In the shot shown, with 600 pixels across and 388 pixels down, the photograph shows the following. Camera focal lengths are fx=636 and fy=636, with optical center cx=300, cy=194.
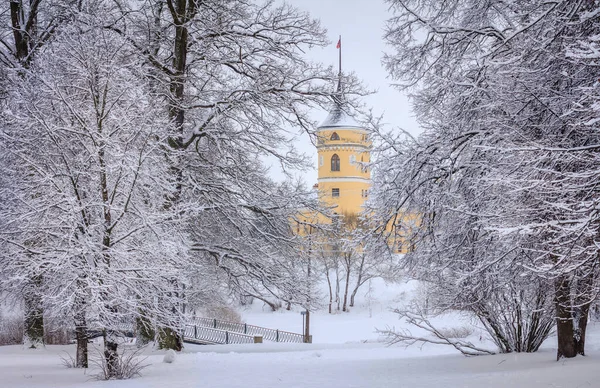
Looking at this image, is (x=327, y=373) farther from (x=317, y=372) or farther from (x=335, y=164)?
(x=335, y=164)

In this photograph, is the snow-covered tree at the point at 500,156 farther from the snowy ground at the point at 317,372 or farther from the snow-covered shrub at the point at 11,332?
the snow-covered shrub at the point at 11,332

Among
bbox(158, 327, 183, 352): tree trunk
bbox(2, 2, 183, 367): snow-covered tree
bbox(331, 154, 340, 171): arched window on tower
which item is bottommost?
bbox(158, 327, 183, 352): tree trunk

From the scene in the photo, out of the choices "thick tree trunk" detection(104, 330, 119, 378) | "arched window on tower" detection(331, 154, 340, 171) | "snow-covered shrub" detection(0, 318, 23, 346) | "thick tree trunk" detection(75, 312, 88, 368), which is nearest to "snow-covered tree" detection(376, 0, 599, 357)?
"thick tree trunk" detection(104, 330, 119, 378)

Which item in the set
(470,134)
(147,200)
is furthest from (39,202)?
(470,134)

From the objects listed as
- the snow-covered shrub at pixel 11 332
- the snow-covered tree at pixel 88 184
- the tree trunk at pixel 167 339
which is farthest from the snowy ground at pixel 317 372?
the snow-covered shrub at pixel 11 332

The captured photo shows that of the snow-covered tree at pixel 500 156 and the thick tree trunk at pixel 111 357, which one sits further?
the thick tree trunk at pixel 111 357

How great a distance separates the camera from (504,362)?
10219mm

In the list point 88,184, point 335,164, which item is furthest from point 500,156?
point 335,164

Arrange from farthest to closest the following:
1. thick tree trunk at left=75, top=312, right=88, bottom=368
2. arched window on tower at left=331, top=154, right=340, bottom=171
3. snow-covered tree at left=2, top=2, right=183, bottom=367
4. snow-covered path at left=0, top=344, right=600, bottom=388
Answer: arched window on tower at left=331, top=154, right=340, bottom=171, thick tree trunk at left=75, top=312, right=88, bottom=368, snow-covered tree at left=2, top=2, right=183, bottom=367, snow-covered path at left=0, top=344, right=600, bottom=388

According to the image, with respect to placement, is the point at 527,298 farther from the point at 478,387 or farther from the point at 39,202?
the point at 39,202

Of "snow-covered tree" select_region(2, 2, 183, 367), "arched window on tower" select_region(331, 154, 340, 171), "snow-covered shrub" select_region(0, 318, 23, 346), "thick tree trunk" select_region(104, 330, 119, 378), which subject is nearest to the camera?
"snow-covered tree" select_region(2, 2, 183, 367)

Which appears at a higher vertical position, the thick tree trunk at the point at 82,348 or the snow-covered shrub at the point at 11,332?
the thick tree trunk at the point at 82,348

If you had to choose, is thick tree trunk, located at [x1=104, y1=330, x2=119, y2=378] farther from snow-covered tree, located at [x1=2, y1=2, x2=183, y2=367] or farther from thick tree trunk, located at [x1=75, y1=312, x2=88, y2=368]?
thick tree trunk, located at [x1=75, y1=312, x2=88, y2=368]

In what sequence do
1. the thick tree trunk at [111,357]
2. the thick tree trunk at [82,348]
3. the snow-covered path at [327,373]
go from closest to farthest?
1. the snow-covered path at [327,373]
2. the thick tree trunk at [111,357]
3. the thick tree trunk at [82,348]
